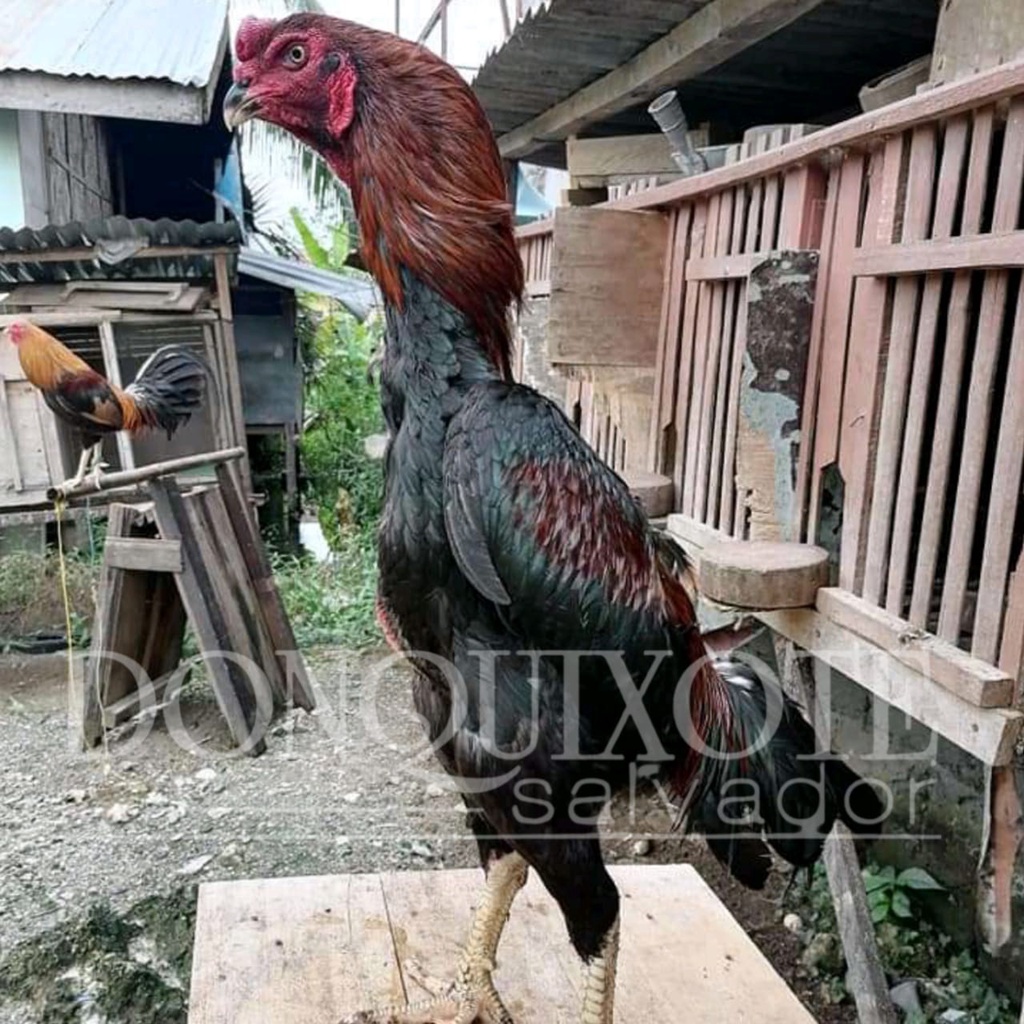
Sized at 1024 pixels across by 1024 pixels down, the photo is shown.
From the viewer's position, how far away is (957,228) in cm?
164

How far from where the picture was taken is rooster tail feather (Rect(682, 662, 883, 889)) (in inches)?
76.4

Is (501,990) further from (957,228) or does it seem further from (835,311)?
(957,228)

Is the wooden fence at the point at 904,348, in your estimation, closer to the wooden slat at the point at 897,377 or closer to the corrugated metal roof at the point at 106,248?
the wooden slat at the point at 897,377

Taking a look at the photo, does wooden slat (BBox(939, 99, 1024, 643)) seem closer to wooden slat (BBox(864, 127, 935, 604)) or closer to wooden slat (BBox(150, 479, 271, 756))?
wooden slat (BBox(864, 127, 935, 604))

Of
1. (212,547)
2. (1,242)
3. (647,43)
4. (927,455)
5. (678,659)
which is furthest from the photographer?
(1,242)

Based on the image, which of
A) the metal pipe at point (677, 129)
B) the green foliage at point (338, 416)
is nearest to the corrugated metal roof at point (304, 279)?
the green foliage at point (338, 416)

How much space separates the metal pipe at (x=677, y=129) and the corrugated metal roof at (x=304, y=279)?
472cm

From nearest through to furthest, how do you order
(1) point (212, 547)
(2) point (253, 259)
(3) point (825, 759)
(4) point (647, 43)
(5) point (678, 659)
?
(5) point (678, 659)
(3) point (825, 759)
(4) point (647, 43)
(1) point (212, 547)
(2) point (253, 259)

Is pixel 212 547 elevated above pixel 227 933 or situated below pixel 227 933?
above

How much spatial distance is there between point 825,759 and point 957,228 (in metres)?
1.13

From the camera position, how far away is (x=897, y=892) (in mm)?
3104

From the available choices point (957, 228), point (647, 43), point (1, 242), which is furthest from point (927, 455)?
point (1, 242)

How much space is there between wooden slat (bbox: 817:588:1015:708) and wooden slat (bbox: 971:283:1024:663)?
5cm

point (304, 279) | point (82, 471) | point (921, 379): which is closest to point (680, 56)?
point (921, 379)
